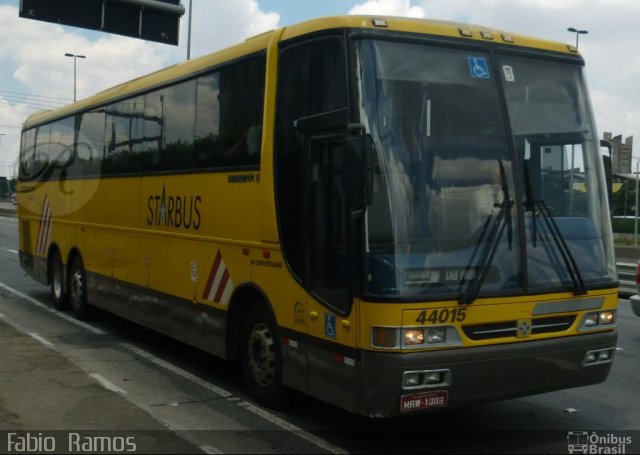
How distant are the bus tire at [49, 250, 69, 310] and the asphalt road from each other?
134 inches

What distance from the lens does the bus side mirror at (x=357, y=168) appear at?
511 cm

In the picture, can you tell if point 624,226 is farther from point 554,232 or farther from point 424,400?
point 424,400

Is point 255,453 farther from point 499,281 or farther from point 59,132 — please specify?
point 59,132

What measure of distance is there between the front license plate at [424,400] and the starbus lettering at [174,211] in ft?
11.5

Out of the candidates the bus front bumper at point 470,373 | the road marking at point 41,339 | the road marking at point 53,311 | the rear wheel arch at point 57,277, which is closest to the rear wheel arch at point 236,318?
the bus front bumper at point 470,373

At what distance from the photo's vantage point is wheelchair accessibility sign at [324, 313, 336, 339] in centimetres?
559

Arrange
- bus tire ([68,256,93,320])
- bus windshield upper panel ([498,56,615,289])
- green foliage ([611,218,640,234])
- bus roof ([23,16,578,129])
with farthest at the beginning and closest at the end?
green foliage ([611,218,640,234]), bus tire ([68,256,93,320]), bus windshield upper panel ([498,56,615,289]), bus roof ([23,16,578,129])

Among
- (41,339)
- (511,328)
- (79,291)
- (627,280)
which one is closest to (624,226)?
(627,280)

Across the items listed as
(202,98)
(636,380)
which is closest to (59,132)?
(202,98)

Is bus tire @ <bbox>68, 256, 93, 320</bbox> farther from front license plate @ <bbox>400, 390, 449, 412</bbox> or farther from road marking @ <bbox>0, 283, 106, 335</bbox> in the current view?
front license plate @ <bbox>400, 390, 449, 412</bbox>

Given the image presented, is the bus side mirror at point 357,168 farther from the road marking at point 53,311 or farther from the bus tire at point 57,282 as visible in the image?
the bus tire at point 57,282

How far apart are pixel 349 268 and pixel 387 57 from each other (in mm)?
1563

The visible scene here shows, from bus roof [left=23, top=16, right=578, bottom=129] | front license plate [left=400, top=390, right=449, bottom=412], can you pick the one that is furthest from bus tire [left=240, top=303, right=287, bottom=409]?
bus roof [left=23, top=16, right=578, bottom=129]

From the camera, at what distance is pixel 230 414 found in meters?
6.61
